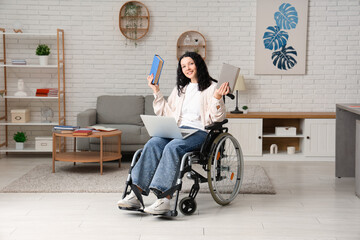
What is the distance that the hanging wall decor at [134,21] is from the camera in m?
6.58

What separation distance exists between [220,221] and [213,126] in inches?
Result: 28.3

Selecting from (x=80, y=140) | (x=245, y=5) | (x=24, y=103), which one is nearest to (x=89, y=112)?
(x=80, y=140)

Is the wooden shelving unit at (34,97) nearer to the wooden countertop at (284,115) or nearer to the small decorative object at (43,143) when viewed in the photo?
the small decorative object at (43,143)

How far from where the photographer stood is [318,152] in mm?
6328

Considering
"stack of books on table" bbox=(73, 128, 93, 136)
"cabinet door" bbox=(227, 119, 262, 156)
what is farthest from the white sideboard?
"stack of books on table" bbox=(73, 128, 93, 136)

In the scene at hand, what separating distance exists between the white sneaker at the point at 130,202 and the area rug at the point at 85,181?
0.82 metres

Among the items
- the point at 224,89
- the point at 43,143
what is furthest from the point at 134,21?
the point at 224,89

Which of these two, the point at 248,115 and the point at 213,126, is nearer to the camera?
the point at 213,126

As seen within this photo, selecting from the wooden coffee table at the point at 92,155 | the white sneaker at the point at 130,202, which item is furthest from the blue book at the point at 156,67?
the wooden coffee table at the point at 92,155

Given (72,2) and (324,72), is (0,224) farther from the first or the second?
(324,72)

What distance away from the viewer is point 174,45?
667cm

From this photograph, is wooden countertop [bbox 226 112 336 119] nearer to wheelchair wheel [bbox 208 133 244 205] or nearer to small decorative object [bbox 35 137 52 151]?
wheelchair wheel [bbox 208 133 244 205]

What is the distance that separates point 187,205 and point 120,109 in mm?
2865

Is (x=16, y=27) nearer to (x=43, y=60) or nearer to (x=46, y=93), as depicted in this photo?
(x=43, y=60)
